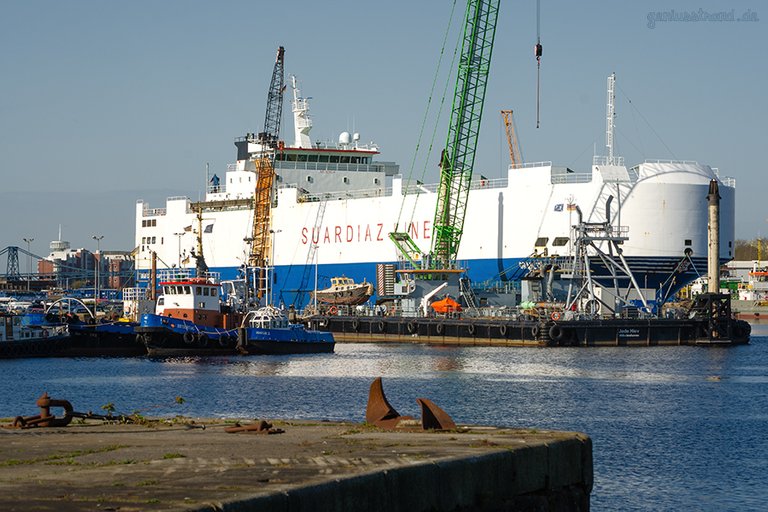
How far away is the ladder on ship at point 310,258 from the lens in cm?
10500

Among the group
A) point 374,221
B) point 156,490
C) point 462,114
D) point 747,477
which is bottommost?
point 747,477

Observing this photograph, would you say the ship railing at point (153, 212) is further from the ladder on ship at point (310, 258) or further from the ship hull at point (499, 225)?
the ladder on ship at point (310, 258)

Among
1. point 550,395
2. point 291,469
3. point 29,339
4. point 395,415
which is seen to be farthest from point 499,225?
point 291,469

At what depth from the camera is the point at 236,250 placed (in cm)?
11250

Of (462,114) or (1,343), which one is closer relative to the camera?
(1,343)

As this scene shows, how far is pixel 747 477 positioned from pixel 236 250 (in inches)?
3486

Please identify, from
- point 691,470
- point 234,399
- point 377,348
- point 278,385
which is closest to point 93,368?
point 278,385

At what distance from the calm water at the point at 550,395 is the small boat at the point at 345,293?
28.0 metres

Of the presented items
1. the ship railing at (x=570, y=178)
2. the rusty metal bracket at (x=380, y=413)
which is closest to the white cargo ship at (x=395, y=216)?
the ship railing at (x=570, y=178)

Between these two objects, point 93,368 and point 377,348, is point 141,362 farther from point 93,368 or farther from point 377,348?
point 377,348

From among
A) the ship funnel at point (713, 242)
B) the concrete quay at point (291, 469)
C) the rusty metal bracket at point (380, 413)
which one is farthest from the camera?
the ship funnel at point (713, 242)

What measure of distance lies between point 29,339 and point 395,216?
41.1m

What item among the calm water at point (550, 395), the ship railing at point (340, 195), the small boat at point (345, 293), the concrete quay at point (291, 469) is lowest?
the calm water at point (550, 395)

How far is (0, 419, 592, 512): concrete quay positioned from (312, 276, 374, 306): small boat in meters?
80.1
